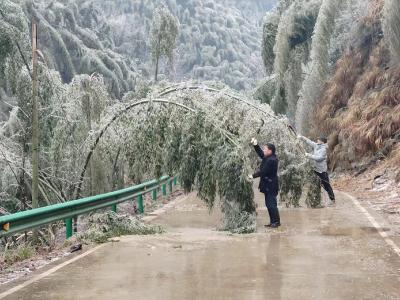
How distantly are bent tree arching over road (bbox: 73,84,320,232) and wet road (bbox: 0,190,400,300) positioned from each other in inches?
33.3

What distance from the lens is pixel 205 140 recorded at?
37.8 feet

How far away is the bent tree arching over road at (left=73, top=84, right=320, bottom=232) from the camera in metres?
11.4

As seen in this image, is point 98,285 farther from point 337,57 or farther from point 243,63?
point 243,63

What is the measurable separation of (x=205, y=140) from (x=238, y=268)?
4.24m

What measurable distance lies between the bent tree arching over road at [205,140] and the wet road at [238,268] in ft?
2.77

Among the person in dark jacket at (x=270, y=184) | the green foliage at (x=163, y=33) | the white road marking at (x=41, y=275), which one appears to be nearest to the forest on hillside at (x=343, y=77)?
the green foliage at (x=163, y=33)

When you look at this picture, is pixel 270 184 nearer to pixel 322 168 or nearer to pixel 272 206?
pixel 272 206

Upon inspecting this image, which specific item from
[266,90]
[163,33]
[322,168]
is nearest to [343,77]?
[266,90]

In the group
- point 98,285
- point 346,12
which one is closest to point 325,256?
point 98,285

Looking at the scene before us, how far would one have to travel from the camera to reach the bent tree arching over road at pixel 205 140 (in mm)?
11391

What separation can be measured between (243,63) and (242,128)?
232ft

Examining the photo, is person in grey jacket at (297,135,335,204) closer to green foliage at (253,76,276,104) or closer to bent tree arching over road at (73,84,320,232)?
bent tree arching over road at (73,84,320,232)

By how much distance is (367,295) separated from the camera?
6.18m

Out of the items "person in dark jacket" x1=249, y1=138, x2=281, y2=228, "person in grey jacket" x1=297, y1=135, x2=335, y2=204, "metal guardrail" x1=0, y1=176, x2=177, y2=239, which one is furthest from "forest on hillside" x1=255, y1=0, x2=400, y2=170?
"metal guardrail" x1=0, y1=176, x2=177, y2=239
